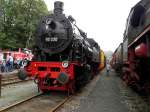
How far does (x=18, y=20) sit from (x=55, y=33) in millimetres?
39237

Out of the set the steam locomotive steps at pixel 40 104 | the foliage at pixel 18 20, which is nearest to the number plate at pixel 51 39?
the steam locomotive steps at pixel 40 104

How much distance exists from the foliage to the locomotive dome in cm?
3478

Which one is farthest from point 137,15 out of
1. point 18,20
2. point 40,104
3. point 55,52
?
point 18,20

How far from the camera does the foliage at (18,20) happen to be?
5038 cm

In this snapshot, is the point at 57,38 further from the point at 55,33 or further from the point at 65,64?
the point at 65,64

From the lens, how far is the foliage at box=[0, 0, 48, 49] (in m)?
50.4

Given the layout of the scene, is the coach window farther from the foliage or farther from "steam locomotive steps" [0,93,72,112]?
the foliage

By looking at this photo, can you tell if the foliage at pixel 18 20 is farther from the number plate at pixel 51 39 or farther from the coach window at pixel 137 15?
the coach window at pixel 137 15

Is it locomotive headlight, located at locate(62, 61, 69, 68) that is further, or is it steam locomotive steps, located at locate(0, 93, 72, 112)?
locomotive headlight, located at locate(62, 61, 69, 68)

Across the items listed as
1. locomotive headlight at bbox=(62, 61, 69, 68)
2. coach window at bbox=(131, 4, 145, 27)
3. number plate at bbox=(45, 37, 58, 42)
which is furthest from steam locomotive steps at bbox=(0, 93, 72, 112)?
Result: coach window at bbox=(131, 4, 145, 27)

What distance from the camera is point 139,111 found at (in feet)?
34.0

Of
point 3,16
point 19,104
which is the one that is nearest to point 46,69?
point 19,104

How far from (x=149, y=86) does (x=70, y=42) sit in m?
4.78

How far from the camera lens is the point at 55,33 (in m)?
13.7
